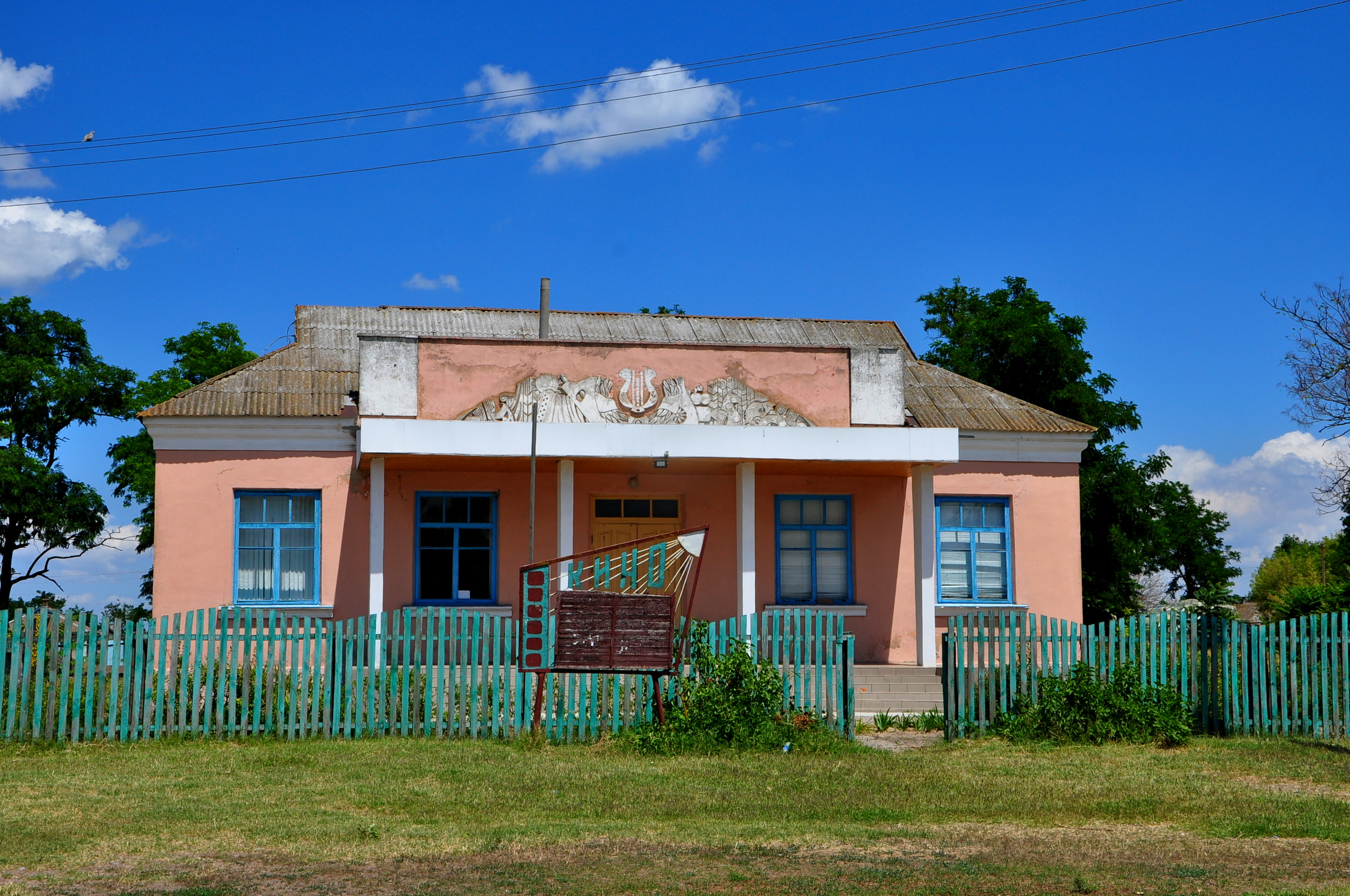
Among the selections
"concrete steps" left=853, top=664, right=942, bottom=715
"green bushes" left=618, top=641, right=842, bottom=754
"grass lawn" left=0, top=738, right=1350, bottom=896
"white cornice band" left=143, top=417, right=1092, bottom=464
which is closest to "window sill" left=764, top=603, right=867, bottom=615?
"concrete steps" left=853, top=664, right=942, bottom=715

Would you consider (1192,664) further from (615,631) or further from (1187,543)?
(1187,543)

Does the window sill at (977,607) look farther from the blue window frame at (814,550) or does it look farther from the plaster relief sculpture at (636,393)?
the plaster relief sculpture at (636,393)

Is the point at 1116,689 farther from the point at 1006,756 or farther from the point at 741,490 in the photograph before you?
the point at 741,490

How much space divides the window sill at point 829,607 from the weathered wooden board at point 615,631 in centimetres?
599

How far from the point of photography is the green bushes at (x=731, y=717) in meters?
11.6

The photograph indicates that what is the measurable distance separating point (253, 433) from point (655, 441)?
18.1ft

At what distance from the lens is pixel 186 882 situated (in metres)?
6.61

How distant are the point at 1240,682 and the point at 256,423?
12263 millimetres

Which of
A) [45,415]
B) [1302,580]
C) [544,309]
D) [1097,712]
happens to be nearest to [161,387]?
[45,415]

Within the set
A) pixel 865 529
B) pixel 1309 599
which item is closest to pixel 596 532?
pixel 865 529

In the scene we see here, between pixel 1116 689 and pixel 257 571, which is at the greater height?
pixel 257 571

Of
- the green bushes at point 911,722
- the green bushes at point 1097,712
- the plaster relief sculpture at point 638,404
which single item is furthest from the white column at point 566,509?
the green bushes at point 1097,712

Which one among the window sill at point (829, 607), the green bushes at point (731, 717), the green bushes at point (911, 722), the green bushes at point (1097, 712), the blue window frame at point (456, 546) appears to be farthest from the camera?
the window sill at point (829, 607)

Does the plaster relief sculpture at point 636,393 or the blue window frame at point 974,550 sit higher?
the plaster relief sculpture at point 636,393
